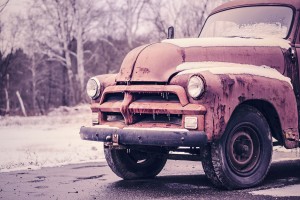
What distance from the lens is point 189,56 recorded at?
620cm

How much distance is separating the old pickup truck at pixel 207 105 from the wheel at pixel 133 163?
1 cm

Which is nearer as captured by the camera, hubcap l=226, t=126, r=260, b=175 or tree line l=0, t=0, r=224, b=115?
hubcap l=226, t=126, r=260, b=175

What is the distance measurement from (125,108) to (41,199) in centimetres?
135

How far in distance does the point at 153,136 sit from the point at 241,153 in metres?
1.08

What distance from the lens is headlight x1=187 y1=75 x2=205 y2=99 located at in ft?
18.1

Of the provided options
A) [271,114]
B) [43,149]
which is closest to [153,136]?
[271,114]

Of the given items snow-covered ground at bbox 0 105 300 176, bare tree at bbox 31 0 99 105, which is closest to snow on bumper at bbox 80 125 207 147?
snow-covered ground at bbox 0 105 300 176

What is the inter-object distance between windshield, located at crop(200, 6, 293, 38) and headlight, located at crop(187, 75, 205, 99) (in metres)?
1.78

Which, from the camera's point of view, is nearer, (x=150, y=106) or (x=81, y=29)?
(x=150, y=106)

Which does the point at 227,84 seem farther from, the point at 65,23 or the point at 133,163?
the point at 65,23

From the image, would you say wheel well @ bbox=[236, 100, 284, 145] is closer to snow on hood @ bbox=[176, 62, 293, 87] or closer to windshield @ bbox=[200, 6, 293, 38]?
snow on hood @ bbox=[176, 62, 293, 87]

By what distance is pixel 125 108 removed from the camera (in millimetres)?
5934

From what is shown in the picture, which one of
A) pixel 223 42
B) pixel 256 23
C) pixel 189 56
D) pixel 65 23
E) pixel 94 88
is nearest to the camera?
pixel 189 56

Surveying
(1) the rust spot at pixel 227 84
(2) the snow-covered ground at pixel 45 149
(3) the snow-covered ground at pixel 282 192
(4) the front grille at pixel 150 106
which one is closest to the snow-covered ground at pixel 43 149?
(2) the snow-covered ground at pixel 45 149
